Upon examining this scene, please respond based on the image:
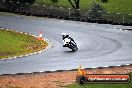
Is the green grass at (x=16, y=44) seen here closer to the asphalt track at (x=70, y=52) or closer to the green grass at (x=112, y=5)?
the asphalt track at (x=70, y=52)

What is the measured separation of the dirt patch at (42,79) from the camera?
Result: 2277 centimetres

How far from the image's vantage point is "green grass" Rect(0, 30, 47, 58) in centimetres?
3143

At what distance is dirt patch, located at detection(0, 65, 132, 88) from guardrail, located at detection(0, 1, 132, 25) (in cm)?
2025

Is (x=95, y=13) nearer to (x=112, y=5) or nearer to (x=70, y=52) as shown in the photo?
(x=70, y=52)

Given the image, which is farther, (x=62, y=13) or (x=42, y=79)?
(x=62, y=13)

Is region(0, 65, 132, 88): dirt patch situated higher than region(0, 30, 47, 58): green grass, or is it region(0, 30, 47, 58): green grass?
region(0, 30, 47, 58): green grass

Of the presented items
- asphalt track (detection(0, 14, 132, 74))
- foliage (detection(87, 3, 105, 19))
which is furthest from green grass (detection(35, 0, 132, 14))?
asphalt track (detection(0, 14, 132, 74))

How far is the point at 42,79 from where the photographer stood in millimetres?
24000

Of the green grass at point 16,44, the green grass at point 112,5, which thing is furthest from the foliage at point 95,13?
the green grass at point 112,5

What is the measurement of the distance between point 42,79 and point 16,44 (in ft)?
35.5

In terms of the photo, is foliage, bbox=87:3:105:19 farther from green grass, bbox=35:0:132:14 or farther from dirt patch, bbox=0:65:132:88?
dirt patch, bbox=0:65:132:88

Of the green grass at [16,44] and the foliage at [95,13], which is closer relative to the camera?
the green grass at [16,44]

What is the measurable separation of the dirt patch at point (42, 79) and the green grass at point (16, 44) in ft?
19.4

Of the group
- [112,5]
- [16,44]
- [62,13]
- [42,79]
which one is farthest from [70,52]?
[112,5]
